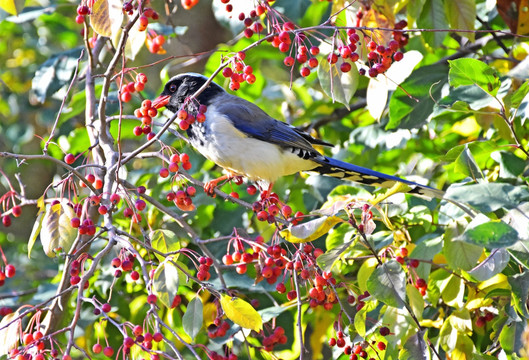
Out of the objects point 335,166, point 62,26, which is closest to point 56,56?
point 62,26

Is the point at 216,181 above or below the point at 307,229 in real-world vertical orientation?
below

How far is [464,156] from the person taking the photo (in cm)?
268

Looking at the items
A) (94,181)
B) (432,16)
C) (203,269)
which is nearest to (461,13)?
(432,16)

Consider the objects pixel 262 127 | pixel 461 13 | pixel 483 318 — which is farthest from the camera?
pixel 262 127

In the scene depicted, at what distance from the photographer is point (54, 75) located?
14.8 ft

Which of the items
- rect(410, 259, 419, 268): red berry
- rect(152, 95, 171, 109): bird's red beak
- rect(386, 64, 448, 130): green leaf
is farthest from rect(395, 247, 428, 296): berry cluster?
rect(152, 95, 171, 109): bird's red beak

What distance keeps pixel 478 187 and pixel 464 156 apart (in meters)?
0.40

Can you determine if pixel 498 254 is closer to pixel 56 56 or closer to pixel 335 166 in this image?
pixel 335 166

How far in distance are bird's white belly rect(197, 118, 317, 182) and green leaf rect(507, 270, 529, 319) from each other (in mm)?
1626

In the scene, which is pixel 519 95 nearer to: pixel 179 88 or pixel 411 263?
pixel 411 263

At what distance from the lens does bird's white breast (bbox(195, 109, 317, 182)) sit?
12.5 ft

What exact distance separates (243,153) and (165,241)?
4.04 feet

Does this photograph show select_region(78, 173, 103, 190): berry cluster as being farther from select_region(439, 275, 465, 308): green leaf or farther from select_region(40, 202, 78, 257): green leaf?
select_region(439, 275, 465, 308): green leaf

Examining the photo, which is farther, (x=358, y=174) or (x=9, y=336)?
(x=358, y=174)
